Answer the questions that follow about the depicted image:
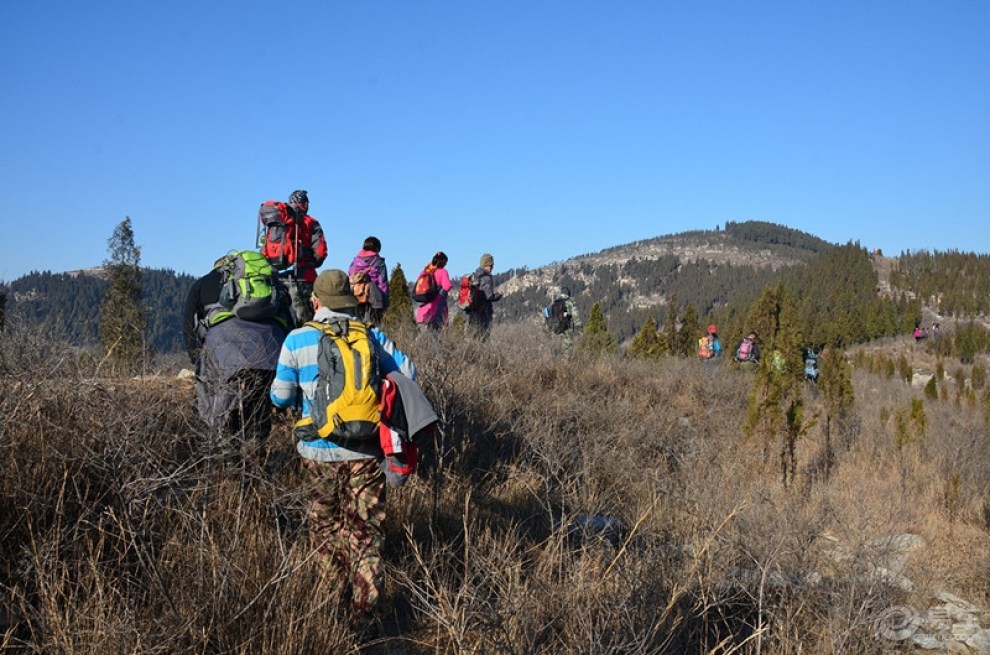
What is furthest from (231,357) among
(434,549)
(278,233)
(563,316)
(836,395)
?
(836,395)

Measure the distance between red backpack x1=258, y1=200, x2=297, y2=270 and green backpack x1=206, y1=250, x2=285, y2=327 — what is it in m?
1.92

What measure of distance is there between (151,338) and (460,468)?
8.87 ft

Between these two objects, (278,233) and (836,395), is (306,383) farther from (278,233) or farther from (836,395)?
(836,395)

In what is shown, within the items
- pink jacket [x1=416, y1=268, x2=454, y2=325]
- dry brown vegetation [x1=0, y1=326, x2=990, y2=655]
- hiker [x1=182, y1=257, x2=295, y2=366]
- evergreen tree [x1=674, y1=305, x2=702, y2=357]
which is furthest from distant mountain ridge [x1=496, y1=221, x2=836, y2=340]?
hiker [x1=182, y1=257, x2=295, y2=366]

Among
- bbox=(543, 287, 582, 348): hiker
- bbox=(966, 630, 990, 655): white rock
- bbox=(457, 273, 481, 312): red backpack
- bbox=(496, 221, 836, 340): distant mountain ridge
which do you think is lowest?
bbox=(966, 630, 990, 655): white rock

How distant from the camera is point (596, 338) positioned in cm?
1538

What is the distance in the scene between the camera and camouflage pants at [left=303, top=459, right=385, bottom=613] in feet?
11.8

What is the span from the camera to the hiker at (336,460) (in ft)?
11.8

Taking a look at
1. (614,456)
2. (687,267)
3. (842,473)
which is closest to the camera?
(614,456)

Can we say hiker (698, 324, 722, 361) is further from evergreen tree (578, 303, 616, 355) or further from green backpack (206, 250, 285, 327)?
green backpack (206, 250, 285, 327)

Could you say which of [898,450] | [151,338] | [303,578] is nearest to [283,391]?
[303,578]

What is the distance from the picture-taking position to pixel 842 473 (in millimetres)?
10008

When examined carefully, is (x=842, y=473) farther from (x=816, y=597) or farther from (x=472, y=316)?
(x=816, y=597)

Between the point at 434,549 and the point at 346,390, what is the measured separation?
2.80 feet
